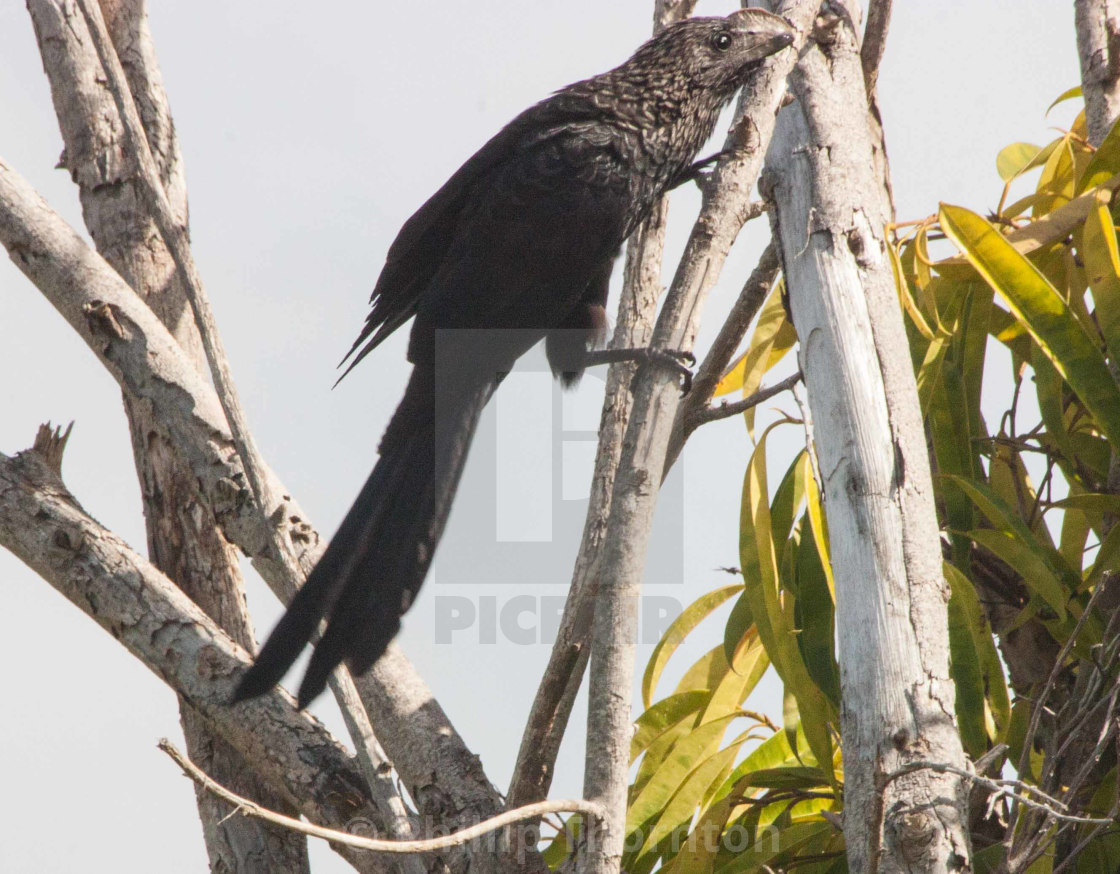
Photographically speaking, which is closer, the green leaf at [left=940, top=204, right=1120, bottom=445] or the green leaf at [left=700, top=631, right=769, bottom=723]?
the green leaf at [left=940, top=204, right=1120, bottom=445]

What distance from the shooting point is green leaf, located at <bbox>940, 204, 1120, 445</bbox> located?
1669 mm

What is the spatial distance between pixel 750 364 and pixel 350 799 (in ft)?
3.90

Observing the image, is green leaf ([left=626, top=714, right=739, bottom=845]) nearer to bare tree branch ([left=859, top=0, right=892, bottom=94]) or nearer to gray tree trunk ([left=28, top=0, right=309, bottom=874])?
gray tree trunk ([left=28, top=0, right=309, bottom=874])

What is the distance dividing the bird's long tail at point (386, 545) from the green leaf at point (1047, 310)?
1017 millimetres

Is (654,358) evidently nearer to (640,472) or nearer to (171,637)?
(640,472)

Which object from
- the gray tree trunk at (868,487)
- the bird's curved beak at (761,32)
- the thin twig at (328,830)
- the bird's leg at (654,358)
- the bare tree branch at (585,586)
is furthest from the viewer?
the bird's curved beak at (761,32)

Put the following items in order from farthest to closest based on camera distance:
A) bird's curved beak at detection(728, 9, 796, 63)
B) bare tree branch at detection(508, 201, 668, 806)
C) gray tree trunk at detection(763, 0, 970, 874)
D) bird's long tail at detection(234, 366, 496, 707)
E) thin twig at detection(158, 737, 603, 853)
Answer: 1. bird's curved beak at detection(728, 9, 796, 63)
2. bird's long tail at detection(234, 366, 496, 707)
3. bare tree branch at detection(508, 201, 668, 806)
4. gray tree trunk at detection(763, 0, 970, 874)
5. thin twig at detection(158, 737, 603, 853)

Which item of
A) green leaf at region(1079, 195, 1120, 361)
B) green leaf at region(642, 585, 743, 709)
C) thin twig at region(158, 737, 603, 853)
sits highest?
green leaf at region(1079, 195, 1120, 361)

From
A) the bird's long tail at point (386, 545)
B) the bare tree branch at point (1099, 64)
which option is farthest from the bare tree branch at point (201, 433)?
the bare tree branch at point (1099, 64)

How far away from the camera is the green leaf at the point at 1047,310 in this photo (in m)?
1.67

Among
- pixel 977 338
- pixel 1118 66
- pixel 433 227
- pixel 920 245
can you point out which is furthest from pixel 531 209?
pixel 1118 66

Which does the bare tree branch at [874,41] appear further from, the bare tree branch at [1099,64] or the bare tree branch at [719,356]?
the bare tree branch at [719,356]

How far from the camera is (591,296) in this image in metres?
2.58

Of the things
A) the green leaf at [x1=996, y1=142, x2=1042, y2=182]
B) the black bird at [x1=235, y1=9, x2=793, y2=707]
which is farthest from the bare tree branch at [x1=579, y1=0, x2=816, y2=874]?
the green leaf at [x1=996, y1=142, x2=1042, y2=182]
